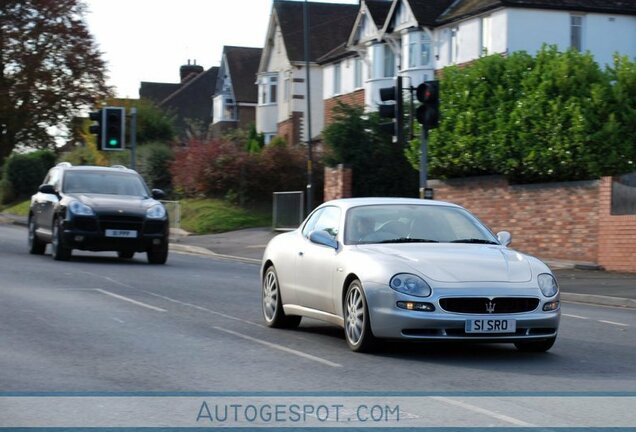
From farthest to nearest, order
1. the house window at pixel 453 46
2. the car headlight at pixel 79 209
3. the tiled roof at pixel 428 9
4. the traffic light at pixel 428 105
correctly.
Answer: the tiled roof at pixel 428 9 → the house window at pixel 453 46 → the car headlight at pixel 79 209 → the traffic light at pixel 428 105

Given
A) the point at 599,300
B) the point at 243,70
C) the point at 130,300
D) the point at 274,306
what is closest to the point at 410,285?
the point at 274,306

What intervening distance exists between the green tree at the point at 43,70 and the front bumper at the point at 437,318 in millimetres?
45478

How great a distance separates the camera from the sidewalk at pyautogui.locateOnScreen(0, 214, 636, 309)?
1961cm

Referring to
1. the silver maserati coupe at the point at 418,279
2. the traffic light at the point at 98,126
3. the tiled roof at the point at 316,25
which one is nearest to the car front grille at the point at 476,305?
the silver maserati coupe at the point at 418,279

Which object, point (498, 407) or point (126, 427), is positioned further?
point (498, 407)

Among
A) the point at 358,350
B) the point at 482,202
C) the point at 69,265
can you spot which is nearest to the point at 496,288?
the point at 358,350

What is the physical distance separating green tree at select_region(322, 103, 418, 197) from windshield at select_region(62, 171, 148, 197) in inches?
645

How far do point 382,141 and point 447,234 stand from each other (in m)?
30.6

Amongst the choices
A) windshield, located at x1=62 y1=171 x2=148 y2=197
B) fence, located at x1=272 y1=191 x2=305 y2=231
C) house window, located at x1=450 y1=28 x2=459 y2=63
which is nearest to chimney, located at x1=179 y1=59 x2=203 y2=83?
house window, located at x1=450 y1=28 x2=459 y2=63

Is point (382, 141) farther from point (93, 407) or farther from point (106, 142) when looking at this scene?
point (93, 407)

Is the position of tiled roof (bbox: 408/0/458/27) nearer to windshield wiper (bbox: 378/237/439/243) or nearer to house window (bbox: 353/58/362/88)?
house window (bbox: 353/58/362/88)

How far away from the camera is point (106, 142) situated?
1359 inches

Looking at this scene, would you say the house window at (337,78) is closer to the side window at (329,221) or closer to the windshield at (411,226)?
the side window at (329,221)

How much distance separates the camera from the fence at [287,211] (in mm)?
41750
